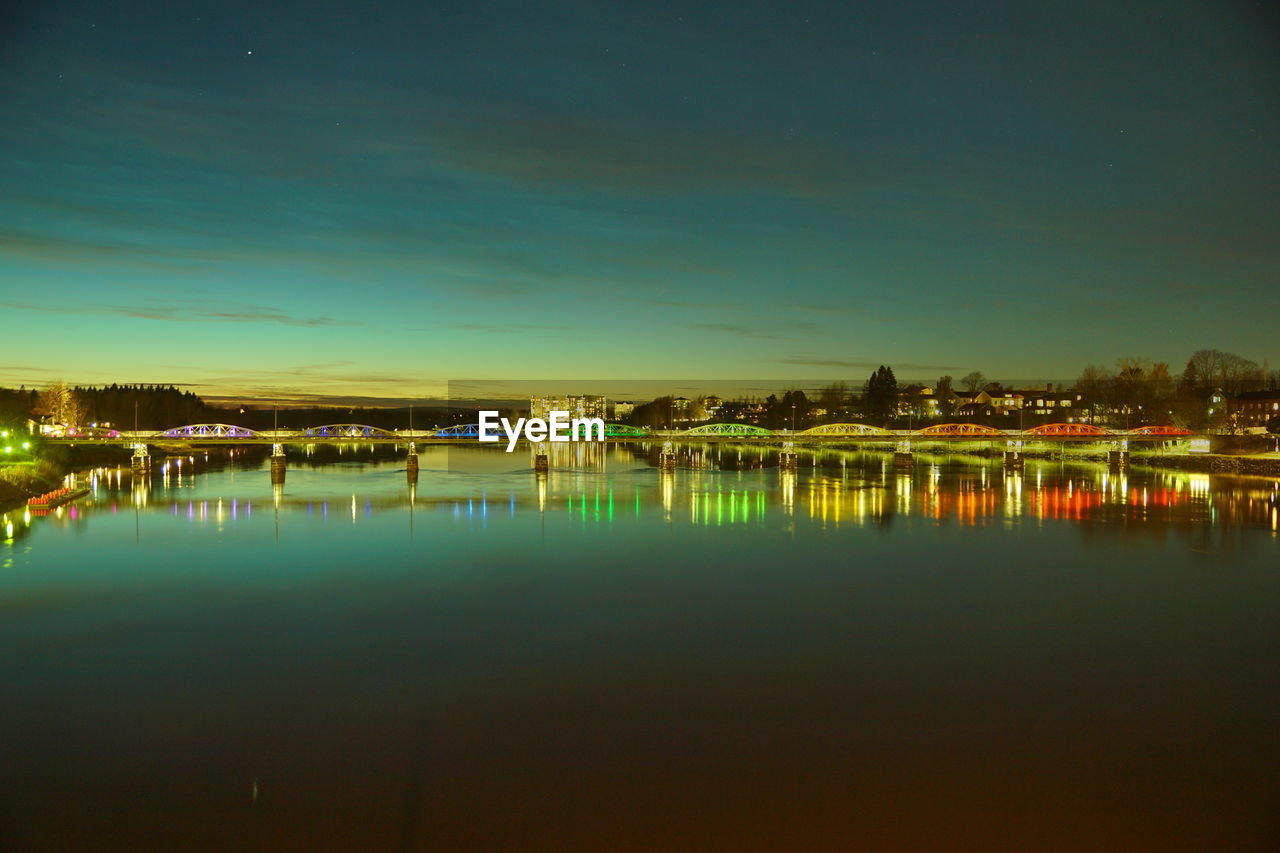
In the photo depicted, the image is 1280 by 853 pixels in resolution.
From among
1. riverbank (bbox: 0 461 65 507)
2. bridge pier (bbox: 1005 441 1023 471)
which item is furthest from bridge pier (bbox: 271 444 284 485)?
bridge pier (bbox: 1005 441 1023 471)

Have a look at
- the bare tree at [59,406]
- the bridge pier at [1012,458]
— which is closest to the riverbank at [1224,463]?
the bridge pier at [1012,458]

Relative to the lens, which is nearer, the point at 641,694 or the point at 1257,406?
the point at 641,694

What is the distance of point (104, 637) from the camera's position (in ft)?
63.1

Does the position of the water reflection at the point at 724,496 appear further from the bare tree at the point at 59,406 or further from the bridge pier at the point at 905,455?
the bare tree at the point at 59,406

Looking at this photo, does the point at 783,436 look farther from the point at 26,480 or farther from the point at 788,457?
the point at 26,480

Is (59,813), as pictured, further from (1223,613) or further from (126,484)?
(126,484)

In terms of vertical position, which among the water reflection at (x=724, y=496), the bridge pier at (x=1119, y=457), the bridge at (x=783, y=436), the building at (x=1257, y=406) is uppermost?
the building at (x=1257, y=406)

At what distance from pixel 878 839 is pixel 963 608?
1388 centimetres

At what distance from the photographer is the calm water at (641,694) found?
10211mm

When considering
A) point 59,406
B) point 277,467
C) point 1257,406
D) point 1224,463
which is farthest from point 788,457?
point 59,406

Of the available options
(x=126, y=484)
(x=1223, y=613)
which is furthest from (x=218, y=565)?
(x=126, y=484)

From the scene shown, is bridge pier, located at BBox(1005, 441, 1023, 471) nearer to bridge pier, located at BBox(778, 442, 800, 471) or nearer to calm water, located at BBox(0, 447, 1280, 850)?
bridge pier, located at BBox(778, 442, 800, 471)

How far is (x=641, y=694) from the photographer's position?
1473cm

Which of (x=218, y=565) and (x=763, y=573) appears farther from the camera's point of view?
(x=218, y=565)
